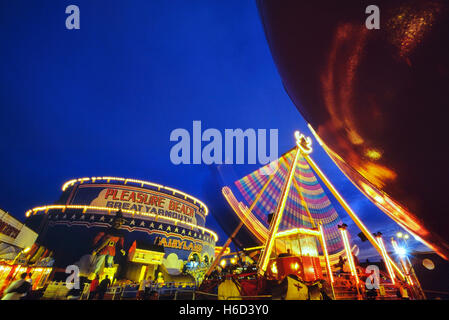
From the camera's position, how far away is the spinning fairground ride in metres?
A: 7.02

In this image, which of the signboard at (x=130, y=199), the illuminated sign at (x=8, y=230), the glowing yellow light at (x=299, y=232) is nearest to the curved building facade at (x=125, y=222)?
the signboard at (x=130, y=199)

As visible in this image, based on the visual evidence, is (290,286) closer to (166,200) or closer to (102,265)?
(102,265)

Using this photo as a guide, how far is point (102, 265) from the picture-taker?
2012cm

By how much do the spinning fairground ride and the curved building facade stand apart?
14.9 metres

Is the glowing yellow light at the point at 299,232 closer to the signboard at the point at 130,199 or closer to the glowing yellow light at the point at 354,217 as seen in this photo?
the glowing yellow light at the point at 354,217

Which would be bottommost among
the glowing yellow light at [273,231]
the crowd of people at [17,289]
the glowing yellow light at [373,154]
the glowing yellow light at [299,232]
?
the crowd of people at [17,289]

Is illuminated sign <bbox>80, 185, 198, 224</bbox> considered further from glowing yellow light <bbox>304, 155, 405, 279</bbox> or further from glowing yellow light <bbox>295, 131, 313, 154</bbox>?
glowing yellow light <bbox>304, 155, 405, 279</bbox>

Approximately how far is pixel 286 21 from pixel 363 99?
922 millimetres

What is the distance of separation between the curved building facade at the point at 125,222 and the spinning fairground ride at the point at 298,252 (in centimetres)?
1487

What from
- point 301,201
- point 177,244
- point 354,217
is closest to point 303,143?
point 354,217

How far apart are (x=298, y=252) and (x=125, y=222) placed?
77.3 feet

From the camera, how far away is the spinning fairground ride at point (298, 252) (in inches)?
276

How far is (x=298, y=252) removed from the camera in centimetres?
1351
